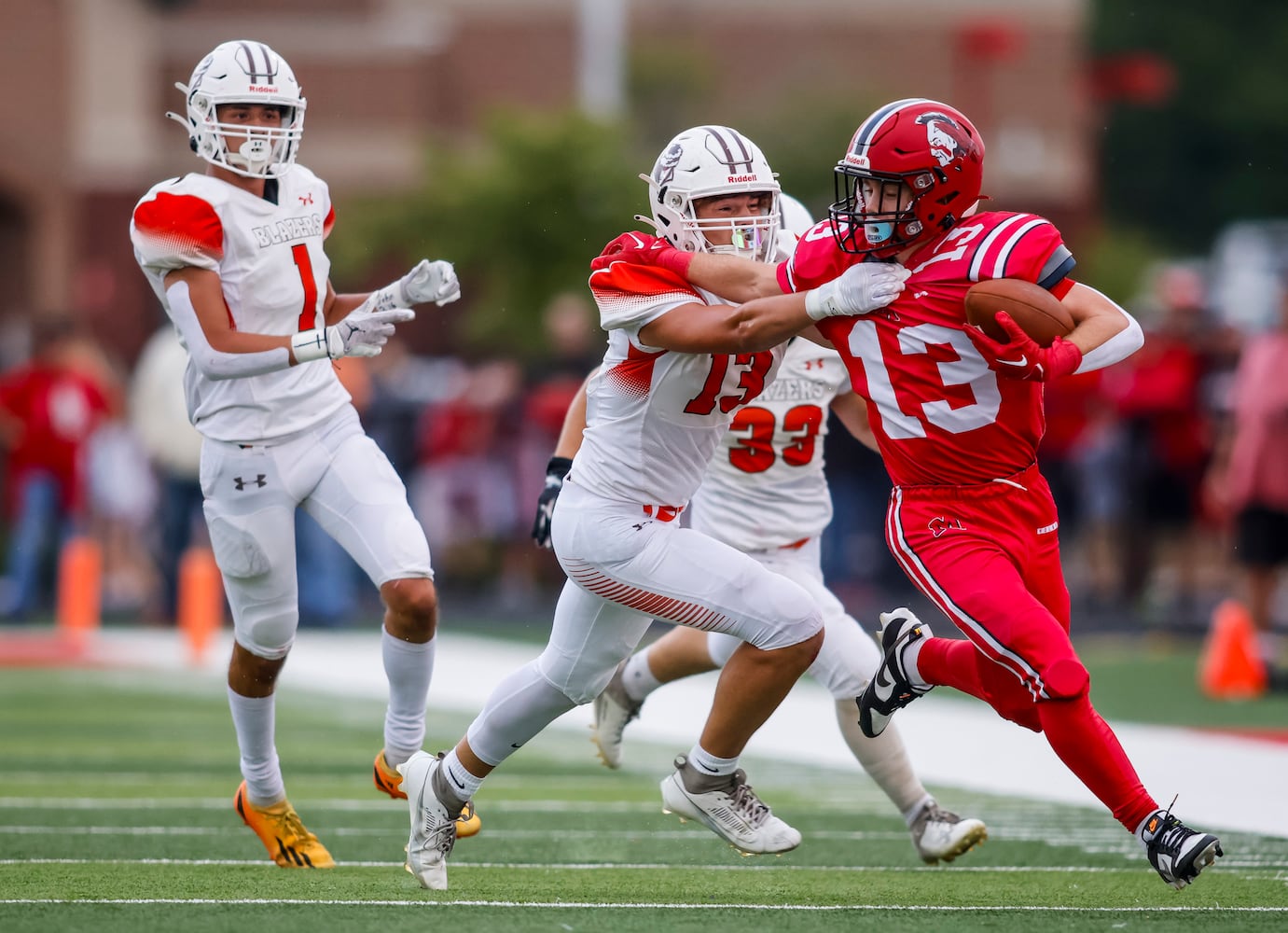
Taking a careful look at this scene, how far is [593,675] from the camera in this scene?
4.99 metres

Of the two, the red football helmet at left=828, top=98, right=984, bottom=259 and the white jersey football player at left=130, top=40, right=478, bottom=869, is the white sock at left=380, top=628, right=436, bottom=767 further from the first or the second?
the red football helmet at left=828, top=98, right=984, bottom=259

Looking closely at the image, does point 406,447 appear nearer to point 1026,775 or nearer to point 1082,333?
point 1026,775

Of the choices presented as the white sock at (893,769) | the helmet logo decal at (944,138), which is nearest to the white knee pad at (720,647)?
the white sock at (893,769)

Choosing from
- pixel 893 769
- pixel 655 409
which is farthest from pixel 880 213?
pixel 893 769

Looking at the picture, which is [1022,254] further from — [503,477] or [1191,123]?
[1191,123]

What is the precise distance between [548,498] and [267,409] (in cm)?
84

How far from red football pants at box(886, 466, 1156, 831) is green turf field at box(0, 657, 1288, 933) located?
0.41 m

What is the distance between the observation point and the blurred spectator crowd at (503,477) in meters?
13.0

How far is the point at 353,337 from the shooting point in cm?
533

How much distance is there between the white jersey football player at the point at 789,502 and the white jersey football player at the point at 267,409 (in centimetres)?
68

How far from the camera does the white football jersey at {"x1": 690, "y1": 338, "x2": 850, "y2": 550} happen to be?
600 cm

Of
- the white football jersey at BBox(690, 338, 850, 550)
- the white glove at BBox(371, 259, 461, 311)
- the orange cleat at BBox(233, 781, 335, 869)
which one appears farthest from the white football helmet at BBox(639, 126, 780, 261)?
the orange cleat at BBox(233, 781, 335, 869)

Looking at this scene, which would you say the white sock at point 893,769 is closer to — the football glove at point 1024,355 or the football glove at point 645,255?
the football glove at point 1024,355

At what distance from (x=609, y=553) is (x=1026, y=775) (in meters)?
3.11
